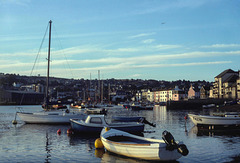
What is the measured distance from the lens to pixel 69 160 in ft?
76.1

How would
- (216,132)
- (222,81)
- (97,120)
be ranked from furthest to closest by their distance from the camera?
(222,81), (216,132), (97,120)

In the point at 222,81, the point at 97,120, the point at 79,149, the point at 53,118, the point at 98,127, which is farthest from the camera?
the point at 222,81

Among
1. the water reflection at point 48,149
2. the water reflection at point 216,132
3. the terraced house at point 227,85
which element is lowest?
the water reflection at point 48,149

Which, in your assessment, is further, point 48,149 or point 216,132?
point 216,132

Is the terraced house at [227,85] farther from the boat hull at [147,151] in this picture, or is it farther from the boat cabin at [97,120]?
the boat hull at [147,151]

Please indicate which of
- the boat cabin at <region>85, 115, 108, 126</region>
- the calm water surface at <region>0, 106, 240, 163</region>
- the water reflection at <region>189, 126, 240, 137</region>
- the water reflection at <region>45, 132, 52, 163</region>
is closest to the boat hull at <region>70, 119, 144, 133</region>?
the boat cabin at <region>85, 115, 108, 126</region>

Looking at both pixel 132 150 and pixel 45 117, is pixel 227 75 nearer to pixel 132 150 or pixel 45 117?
pixel 45 117

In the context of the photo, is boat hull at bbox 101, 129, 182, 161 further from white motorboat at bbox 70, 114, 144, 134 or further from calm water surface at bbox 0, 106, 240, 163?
white motorboat at bbox 70, 114, 144, 134

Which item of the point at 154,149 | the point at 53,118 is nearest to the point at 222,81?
the point at 53,118

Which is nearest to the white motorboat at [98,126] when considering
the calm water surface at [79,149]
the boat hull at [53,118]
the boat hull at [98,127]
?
the boat hull at [98,127]

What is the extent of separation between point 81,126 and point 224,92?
127065mm

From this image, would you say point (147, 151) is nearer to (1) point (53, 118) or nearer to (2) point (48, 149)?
(2) point (48, 149)

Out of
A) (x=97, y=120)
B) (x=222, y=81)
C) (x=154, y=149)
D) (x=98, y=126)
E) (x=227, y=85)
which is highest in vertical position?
(x=222, y=81)

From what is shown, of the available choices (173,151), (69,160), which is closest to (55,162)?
(69,160)
